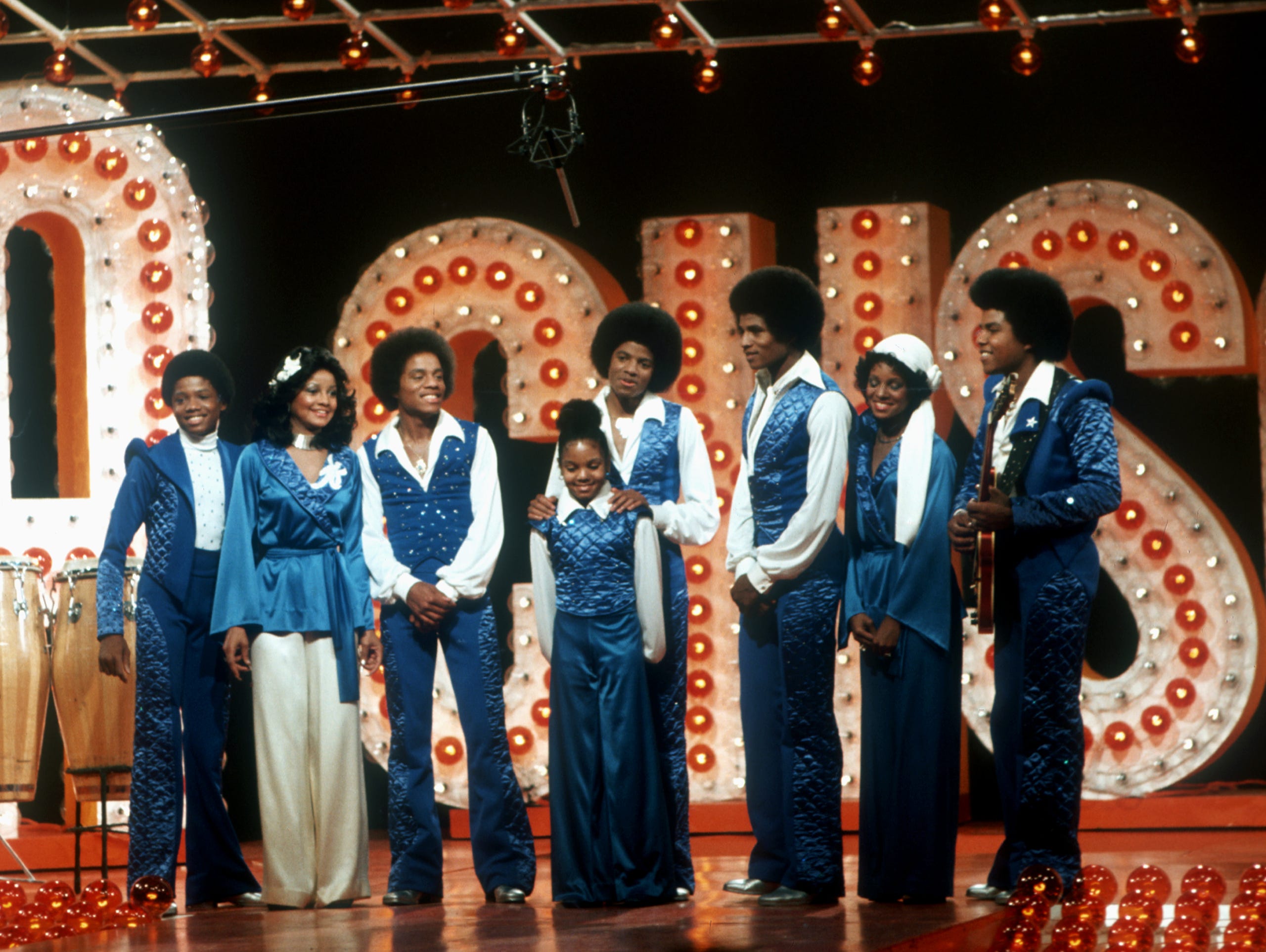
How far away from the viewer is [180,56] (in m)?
7.92

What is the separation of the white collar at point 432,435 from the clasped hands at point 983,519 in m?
1.69

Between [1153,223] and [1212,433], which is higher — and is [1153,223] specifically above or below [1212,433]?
above

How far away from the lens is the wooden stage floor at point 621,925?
443 cm

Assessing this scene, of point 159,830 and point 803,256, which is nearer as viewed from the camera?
point 159,830

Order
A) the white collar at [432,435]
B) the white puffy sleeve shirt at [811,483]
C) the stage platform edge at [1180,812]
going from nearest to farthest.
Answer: the white puffy sleeve shirt at [811,483], the white collar at [432,435], the stage platform edge at [1180,812]

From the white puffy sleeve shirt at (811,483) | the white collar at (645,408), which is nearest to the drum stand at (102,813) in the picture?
the white collar at (645,408)

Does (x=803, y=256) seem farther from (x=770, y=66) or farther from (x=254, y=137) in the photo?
(x=254, y=137)

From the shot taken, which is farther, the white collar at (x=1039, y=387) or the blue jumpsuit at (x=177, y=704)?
the blue jumpsuit at (x=177, y=704)

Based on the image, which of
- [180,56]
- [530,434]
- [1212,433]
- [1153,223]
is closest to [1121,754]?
[1212,433]

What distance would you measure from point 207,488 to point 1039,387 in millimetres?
2715

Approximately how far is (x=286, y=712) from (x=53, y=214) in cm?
266

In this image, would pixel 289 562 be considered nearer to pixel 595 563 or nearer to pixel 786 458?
pixel 595 563

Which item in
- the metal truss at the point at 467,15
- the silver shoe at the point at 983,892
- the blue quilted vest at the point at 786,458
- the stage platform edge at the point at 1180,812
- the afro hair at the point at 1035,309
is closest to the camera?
the silver shoe at the point at 983,892

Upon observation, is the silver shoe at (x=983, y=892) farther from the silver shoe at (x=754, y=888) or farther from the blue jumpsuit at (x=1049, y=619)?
the silver shoe at (x=754, y=888)
